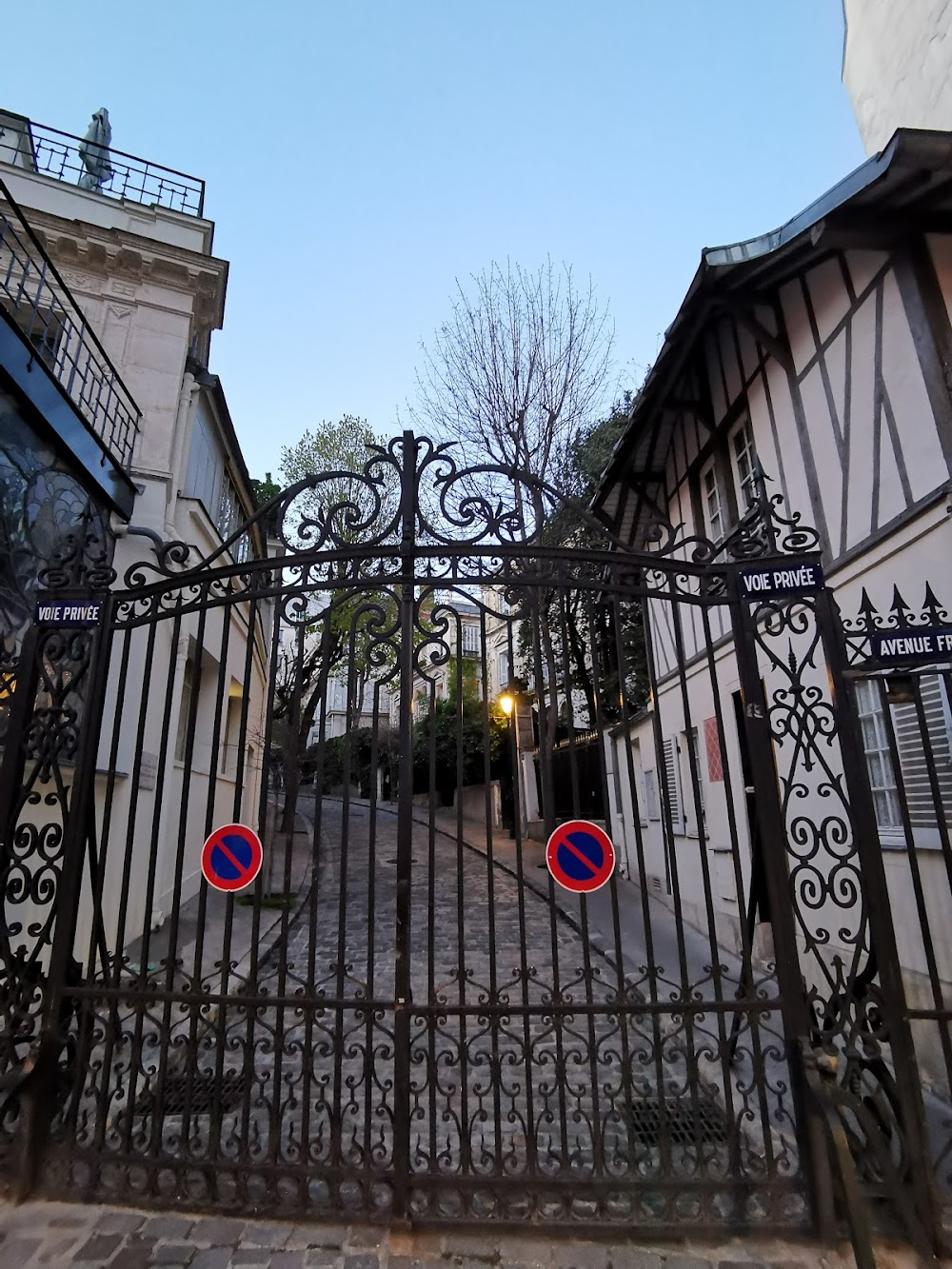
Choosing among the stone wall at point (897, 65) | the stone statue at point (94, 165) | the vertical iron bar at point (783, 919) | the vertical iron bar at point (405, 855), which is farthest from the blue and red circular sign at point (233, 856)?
the stone statue at point (94, 165)

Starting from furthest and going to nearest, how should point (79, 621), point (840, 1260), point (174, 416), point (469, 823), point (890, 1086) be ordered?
1. point (469, 823)
2. point (174, 416)
3. point (79, 621)
4. point (890, 1086)
5. point (840, 1260)

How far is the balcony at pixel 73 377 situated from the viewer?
5.79 meters

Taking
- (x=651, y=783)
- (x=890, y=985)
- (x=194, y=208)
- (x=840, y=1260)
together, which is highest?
(x=194, y=208)

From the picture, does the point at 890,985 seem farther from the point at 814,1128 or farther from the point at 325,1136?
the point at 325,1136

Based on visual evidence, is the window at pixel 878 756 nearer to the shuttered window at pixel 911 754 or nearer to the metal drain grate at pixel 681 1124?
the shuttered window at pixel 911 754

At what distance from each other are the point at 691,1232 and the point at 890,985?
1320 mm

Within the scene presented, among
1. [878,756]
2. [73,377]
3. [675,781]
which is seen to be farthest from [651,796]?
[73,377]

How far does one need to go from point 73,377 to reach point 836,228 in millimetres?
7298

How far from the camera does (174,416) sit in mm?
7988

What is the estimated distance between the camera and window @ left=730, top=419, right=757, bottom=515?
22.2 ft

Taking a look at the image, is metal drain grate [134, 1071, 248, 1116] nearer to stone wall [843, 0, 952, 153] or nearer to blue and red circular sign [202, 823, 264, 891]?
blue and red circular sign [202, 823, 264, 891]

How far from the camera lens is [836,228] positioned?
455cm

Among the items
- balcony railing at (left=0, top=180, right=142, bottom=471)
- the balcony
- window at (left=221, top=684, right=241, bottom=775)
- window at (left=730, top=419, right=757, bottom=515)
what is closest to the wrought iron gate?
the balcony

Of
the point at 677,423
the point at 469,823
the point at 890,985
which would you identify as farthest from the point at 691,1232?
the point at 469,823
